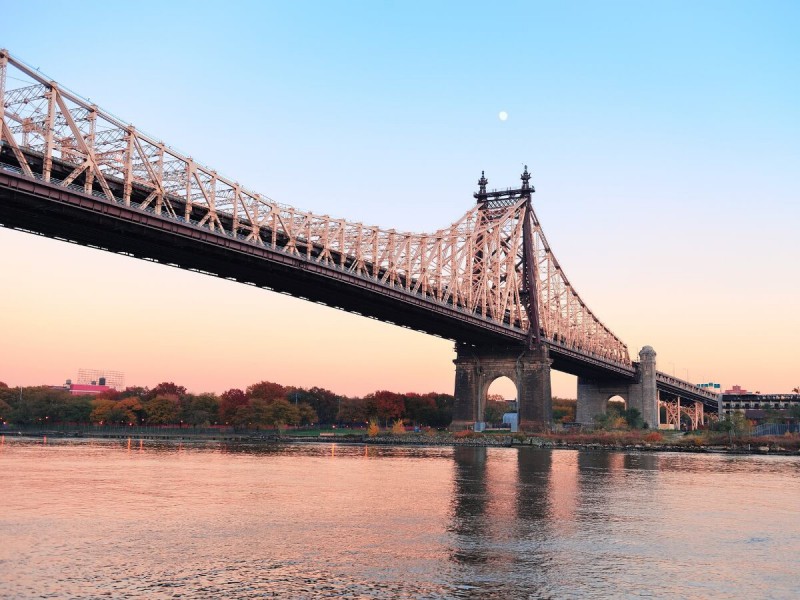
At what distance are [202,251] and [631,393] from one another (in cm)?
11484

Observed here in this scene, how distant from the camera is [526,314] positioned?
114 m

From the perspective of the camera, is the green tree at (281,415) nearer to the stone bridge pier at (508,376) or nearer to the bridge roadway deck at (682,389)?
the stone bridge pier at (508,376)

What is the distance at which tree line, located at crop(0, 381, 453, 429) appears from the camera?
159 metres

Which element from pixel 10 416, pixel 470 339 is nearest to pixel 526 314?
pixel 470 339

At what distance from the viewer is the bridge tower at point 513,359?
108500 millimetres

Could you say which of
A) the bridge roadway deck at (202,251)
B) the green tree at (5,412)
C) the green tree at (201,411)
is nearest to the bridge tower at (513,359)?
the bridge roadway deck at (202,251)

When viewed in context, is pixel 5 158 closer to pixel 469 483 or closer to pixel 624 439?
pixel 469 483

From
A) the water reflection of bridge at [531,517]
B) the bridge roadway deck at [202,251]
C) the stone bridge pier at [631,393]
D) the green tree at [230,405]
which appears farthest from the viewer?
the green tree at [230,405]

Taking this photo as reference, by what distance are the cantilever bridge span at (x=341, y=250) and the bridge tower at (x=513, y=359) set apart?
187 millimetres

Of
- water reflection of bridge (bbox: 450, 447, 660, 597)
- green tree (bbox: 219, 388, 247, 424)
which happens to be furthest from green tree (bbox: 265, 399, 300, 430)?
water reflection of bridge (bbox: 450, 447, 660, 597)

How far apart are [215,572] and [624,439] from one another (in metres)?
90.3

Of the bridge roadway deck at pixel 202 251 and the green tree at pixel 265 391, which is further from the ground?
the bridge roadway deck at pixel 202 251

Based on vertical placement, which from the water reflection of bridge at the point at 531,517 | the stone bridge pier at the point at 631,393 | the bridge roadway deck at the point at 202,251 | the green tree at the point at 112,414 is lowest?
the water reflection of bridge at the point at 531,517

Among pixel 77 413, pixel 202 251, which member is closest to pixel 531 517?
pixel 202 251
